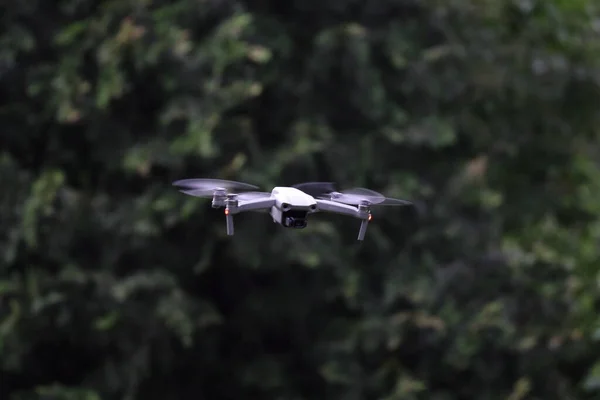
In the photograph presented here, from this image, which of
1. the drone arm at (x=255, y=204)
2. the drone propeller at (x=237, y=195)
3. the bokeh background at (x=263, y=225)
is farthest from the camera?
the bokeh background at (x=263, y=225)

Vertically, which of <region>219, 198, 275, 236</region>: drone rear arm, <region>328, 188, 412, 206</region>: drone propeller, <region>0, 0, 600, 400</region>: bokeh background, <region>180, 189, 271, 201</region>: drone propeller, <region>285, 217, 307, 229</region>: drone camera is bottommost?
<region>285, 217, 307, 229</region>: drone camera

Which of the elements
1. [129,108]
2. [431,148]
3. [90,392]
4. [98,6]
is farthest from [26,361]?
[431,148]

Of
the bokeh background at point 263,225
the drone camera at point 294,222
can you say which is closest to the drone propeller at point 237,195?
the drone camera at point 294,222

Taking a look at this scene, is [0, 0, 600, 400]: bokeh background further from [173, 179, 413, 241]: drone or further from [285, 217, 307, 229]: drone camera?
[285, 217, 307, 229]: drone camera

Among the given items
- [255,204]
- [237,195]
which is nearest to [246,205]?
[255,204]

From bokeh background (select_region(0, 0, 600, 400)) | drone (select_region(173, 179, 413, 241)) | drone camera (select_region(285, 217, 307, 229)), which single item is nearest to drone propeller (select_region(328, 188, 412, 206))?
drone (select_region(173, 179, 413, 241))

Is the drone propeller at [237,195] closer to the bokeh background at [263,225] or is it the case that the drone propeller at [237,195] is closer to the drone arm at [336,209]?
the drone arm at [336,209]

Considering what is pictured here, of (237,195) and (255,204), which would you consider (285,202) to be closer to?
(255,204)

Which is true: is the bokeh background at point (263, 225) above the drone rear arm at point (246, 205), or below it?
above
